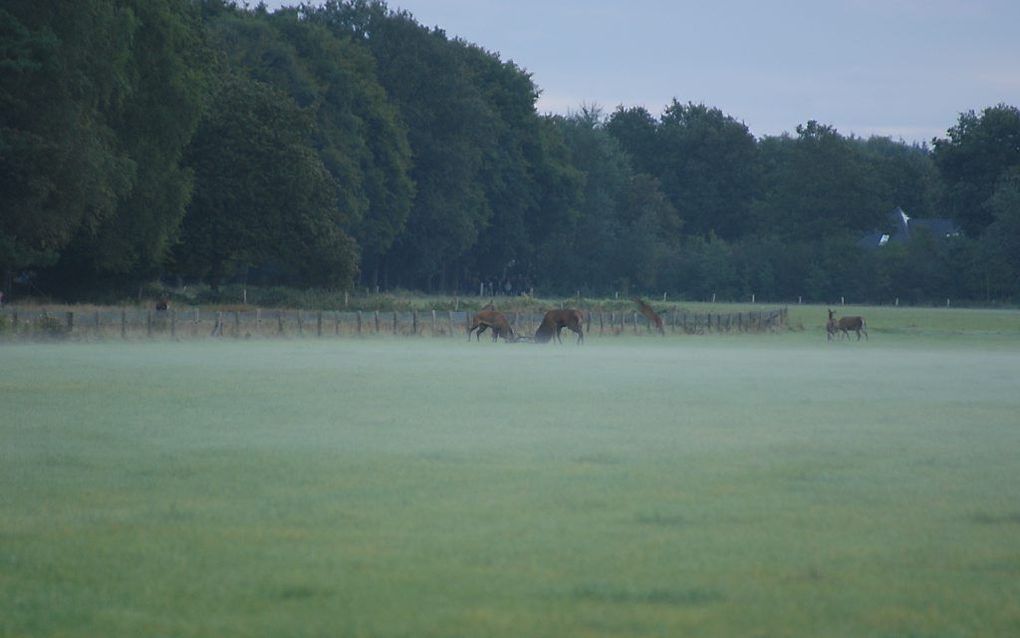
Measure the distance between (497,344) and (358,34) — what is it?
173ft

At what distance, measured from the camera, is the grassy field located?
759 cm

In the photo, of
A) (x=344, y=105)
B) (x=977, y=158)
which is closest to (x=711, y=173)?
(x=977, y=158)

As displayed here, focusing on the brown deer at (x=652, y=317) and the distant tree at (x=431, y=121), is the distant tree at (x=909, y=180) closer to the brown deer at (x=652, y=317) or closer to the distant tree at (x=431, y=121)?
the distant tree at (x=431, y=121)

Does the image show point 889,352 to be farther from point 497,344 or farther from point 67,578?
point 67,578

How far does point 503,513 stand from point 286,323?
144 feet

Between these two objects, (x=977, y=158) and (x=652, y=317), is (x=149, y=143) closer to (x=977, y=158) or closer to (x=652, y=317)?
(x=652, y=317)

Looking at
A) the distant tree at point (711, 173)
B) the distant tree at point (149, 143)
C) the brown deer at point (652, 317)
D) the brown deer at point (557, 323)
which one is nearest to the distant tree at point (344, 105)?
the distant tree at point (149, 143)

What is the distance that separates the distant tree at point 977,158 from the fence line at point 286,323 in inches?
1821

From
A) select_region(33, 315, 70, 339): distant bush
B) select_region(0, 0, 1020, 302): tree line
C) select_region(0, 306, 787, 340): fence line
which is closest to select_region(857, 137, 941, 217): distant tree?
select_region(0, 0, 1020, 302): tree line

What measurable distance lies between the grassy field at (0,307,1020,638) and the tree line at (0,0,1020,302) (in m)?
27.8

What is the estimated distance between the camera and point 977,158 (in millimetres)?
109375

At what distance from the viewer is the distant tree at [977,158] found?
108 m

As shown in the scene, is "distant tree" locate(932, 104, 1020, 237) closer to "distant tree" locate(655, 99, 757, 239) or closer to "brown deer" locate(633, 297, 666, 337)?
"distant tree" locate(655, 99, 757, 239)

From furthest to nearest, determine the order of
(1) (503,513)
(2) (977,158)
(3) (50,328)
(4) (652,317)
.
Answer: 1. (2) (977,158)
2. (4) (652,317)
3. (3) (50,328)
4. (1) (503,513)
